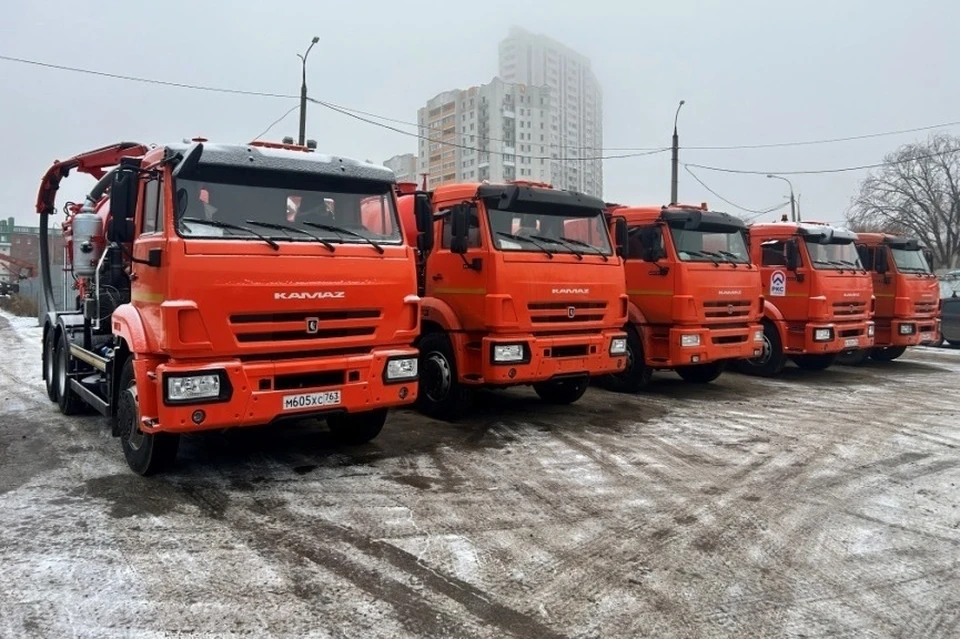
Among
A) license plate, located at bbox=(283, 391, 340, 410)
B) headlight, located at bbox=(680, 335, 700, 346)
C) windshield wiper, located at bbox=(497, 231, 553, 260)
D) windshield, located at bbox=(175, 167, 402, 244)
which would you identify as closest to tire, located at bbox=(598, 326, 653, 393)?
headlight, located at bbox=(680, 335, 700, 346)

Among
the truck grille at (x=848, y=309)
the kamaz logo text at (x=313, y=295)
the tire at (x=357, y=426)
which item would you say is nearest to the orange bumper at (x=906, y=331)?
the truck grille at (x=848, y=309)

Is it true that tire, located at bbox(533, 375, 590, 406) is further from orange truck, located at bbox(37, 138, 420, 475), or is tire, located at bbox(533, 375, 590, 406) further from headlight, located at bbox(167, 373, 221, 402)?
headlight, located at bbox(167, 373, 221, 402)

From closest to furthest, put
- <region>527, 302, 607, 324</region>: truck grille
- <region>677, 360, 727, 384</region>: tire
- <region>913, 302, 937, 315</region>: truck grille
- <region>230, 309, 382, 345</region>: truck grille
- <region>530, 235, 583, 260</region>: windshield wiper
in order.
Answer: <region>230, 309, 382, 345</region>: truck grille → <region>527, 302, 607, 324</region>: truck grille → <region>530, 235, 583, 260</region>: windshield wiper → <region>677, 360, 727, 384</region>: tire → <region>913, 302, 937, 315</region>: truck grille

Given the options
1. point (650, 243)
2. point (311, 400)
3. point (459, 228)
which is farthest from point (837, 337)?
point (311, 400)

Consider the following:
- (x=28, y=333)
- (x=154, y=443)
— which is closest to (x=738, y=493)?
(x=154, y=443)

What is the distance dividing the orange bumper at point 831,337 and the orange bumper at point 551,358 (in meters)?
5.02

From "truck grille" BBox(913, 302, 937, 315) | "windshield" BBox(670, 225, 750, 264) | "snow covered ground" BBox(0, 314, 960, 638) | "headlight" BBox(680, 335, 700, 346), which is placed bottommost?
"snow covered ground" BBox(0, 314, 960, 638)

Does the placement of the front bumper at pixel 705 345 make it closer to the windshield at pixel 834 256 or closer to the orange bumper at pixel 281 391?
the windshield at pixel 834 256

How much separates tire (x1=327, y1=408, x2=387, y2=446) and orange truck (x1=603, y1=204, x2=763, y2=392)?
15.0 ft

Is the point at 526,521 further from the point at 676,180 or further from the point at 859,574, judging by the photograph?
the point at 676,180

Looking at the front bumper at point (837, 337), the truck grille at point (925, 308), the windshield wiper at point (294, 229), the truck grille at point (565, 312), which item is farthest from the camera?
the truck grille at point (925, 308)

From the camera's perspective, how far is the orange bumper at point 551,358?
7812 mm

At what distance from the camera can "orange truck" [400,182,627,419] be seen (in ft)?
26.0

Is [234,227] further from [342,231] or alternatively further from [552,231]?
[552,231]
